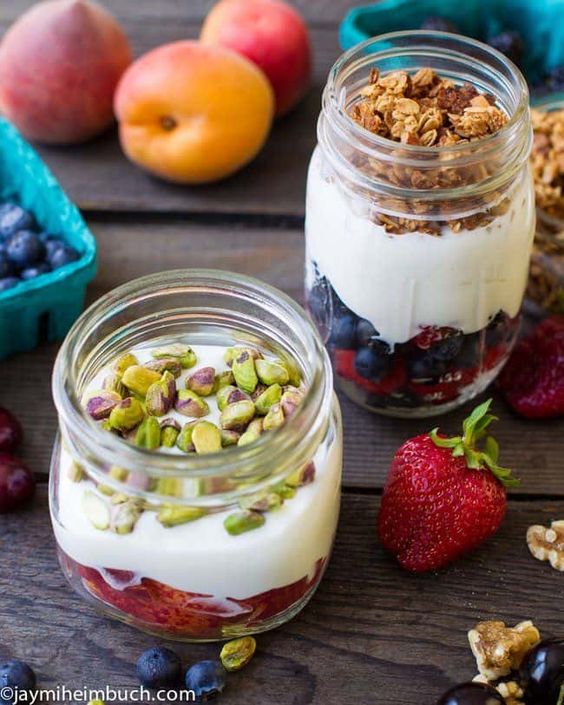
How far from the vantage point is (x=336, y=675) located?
3.11ft

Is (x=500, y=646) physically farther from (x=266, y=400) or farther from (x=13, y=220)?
(x=13, y=220)

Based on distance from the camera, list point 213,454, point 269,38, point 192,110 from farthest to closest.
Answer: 1. point 269,38
2. point 192,110
3. point 213,454

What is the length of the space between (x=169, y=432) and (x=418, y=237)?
0.29 metres

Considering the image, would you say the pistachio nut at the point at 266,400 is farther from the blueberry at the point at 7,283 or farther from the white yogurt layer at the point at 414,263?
the blueberry at the point at 7,283

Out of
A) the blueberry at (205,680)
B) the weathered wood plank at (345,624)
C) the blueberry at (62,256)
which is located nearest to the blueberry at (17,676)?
the weathered wood plank at (345,624)

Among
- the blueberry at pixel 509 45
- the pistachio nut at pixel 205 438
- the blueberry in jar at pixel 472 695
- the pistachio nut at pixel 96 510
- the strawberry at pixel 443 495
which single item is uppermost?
the blueberry at pixel 509 45

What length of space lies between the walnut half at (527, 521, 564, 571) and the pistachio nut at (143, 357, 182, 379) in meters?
0.39

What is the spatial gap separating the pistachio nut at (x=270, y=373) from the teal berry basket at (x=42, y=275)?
31 centimetres

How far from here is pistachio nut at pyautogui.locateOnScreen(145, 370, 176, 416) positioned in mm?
908

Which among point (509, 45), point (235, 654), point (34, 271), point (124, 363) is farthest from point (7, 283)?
point (509, 45)

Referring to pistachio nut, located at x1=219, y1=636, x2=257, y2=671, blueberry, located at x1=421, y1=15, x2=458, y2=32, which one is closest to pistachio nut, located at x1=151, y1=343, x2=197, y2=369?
pistachio nut, located at x1=219, y1=636, x2=257, y2=671

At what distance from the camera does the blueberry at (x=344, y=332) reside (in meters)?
1.05

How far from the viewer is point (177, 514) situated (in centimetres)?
84

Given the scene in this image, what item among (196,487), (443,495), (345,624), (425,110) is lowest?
(345,624)
